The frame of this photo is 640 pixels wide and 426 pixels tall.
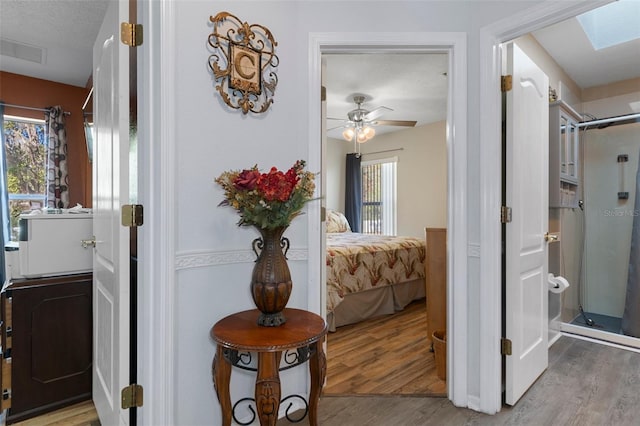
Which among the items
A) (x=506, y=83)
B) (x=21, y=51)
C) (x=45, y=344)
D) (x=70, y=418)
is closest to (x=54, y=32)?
(x=21, y=51)

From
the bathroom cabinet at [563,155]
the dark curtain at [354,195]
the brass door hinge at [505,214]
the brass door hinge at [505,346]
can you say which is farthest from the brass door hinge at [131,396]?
the dark curtain at [354,195]

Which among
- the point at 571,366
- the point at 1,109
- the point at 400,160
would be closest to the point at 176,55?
the point at 1,109

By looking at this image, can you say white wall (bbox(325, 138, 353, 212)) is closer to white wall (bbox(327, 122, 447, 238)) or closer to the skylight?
white wall (bbox(327, 122, 447, 238))

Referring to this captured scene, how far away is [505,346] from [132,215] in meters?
2.05

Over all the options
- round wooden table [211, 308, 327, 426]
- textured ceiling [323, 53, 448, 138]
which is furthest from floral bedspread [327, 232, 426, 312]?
textured ceiling [323, 53, 448, 138]

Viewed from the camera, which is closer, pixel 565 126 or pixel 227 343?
pixel 227 343

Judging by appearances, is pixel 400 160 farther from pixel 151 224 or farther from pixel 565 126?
pixel 151 224

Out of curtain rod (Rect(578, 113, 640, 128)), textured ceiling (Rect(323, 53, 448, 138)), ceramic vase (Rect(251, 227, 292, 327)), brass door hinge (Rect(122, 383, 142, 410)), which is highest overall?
textured ceiling (Rect(323, 53, 448, 138))

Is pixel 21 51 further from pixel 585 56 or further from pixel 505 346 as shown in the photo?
pixel 585 56

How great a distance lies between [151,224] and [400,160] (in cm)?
506

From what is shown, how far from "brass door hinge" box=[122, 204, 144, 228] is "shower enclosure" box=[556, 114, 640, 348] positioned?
133 inches

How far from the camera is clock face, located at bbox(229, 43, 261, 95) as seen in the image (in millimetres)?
1577

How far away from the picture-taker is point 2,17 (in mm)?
2285

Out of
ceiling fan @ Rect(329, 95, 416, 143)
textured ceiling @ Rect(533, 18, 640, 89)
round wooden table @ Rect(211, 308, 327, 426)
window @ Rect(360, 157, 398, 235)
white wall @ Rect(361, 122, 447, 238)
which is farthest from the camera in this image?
window @ Rect(360, 157, 398, 235)
